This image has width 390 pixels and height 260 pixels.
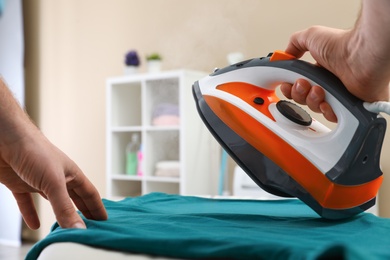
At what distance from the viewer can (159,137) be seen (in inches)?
124

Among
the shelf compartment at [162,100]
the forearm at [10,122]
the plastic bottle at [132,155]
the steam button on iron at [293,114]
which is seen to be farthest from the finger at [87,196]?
the plastic bottle at [132,155]

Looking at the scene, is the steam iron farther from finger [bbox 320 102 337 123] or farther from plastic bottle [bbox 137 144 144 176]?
plastic bottle [bbox 137 144 144 176]

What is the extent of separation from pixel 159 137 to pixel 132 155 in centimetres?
24

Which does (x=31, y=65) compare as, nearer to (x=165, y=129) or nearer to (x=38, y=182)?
(x=165, y=129)

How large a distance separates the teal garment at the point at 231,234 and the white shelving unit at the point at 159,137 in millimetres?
Answer: 1814

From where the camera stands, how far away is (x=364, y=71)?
33.6 inches

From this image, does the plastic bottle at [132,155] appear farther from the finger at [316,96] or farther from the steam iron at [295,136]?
the finger at [316,96]

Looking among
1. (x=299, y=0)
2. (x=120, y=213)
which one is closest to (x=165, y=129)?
(x=299, y=0)

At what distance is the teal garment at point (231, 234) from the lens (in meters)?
0.59

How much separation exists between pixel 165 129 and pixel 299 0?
113cm

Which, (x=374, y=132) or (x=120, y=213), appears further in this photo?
(x=120, y=213)

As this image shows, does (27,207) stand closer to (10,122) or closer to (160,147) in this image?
(10,122)

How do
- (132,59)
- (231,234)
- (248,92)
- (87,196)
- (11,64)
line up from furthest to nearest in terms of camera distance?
(11,64), (132,59), (248,92), (87,196), (231,234)

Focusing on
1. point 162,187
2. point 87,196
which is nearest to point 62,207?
point 87,196
